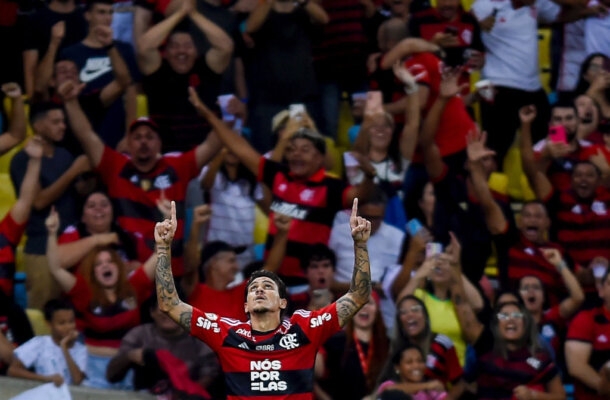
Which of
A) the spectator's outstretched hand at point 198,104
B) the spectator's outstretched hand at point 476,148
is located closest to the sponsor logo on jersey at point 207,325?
the spectator's outstretched hand at point 198,104

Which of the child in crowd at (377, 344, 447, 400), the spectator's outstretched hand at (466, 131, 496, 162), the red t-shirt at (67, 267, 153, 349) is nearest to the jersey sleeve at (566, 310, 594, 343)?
the child in crowd at (377, 344, 447, 400)

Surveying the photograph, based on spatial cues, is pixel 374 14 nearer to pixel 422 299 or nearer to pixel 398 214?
pixel 398 214

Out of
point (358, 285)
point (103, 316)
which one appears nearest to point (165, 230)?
point (358, 285)

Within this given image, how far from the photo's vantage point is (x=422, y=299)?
1219 cm

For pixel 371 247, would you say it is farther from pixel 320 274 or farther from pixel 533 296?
pixel 533 296

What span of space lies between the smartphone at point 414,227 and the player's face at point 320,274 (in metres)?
0.94

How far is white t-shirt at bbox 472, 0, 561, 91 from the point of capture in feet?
48.2

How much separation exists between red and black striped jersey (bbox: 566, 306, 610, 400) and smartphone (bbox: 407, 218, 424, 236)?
1.38 m

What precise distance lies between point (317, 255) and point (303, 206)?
433 mm

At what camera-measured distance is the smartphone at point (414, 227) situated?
504 inches

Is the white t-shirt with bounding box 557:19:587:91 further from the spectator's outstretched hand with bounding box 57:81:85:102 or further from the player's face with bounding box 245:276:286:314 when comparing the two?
the player's face with bounding box 245:276:286:314

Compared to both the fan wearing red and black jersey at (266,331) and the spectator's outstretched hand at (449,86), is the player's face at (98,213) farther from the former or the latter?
the fan wearing red and black jersey at (266,331)

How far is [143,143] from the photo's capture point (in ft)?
41.0

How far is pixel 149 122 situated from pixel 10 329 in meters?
1.95
